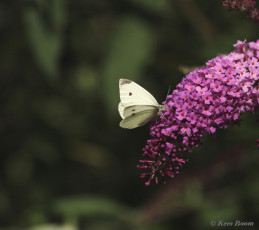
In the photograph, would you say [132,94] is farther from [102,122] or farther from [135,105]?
[102,122]

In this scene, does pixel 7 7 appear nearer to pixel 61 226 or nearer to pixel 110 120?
pixel 110 120

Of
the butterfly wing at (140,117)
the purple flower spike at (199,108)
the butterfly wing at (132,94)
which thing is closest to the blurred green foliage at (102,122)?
the butterfly wing at (132,94)

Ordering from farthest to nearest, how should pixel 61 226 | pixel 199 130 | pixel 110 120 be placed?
pixel 110 120
pixel 61 226
pixel 199 130

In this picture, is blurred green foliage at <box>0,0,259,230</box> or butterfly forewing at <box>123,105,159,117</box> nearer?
butterfly forewing at <box>123,105,159,117</box>

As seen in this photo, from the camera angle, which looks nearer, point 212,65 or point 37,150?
point 212,65

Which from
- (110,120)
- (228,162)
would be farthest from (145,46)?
(228,162)

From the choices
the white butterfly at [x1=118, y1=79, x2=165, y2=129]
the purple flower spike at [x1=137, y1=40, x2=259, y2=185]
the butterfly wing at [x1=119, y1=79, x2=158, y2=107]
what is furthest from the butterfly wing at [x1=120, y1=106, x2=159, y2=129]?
the purple flower spike at [x1=137, y1=40, x2=259, y2=185]

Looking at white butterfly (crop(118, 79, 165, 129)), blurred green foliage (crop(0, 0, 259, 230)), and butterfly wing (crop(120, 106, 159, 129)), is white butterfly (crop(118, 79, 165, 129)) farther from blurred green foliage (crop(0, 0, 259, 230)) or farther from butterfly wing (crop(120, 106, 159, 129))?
blurred green foliage (crop(0, 0, 259, 230))
